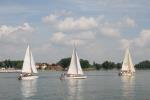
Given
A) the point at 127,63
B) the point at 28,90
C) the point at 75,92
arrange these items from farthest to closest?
the point at 127,63
the point at 28,90
the point at 75,92

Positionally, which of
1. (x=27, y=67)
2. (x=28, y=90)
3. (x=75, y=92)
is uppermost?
(x=27, y=67)

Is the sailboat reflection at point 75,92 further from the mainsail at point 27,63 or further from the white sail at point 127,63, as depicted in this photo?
the white sail at point 127,63

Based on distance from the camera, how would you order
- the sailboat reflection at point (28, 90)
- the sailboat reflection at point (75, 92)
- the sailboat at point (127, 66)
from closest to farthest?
1. the sailboat reflection at point (75, 92)
2. the sailboat reflection at point (28, 90)
3. the sailboat at point (127, 66)

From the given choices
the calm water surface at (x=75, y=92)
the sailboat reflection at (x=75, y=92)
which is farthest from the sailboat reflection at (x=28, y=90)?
the sailboat reflection at (x=75, y=92)

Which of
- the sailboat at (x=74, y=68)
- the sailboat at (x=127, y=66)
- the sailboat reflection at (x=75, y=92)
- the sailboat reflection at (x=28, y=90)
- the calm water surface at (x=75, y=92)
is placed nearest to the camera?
the sailboat reflection at (x=75, y=92)

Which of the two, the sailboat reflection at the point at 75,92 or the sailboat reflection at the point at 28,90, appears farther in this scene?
the sailboat reflection at the point at 28,90

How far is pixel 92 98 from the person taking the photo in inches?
2682

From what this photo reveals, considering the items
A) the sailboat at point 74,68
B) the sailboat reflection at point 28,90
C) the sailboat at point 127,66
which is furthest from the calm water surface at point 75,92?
the sailboat at point 127,66

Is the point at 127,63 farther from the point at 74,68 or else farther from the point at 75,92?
the point at 75,92

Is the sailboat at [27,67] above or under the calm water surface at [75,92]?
above

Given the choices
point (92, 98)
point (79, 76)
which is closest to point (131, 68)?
point (79, 76)

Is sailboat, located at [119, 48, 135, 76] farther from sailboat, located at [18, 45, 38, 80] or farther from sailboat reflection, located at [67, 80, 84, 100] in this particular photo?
sailboat reflection, located at [67, 80, 84, 100]

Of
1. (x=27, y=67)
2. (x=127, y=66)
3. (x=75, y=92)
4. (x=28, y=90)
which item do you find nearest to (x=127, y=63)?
(x=127, y=66)

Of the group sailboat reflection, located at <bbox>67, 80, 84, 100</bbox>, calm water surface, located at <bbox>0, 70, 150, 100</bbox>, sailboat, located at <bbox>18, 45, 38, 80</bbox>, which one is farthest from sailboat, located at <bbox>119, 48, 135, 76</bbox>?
sailboat reflection, located at <bbox>67, 80, 84, 100</bbox>
